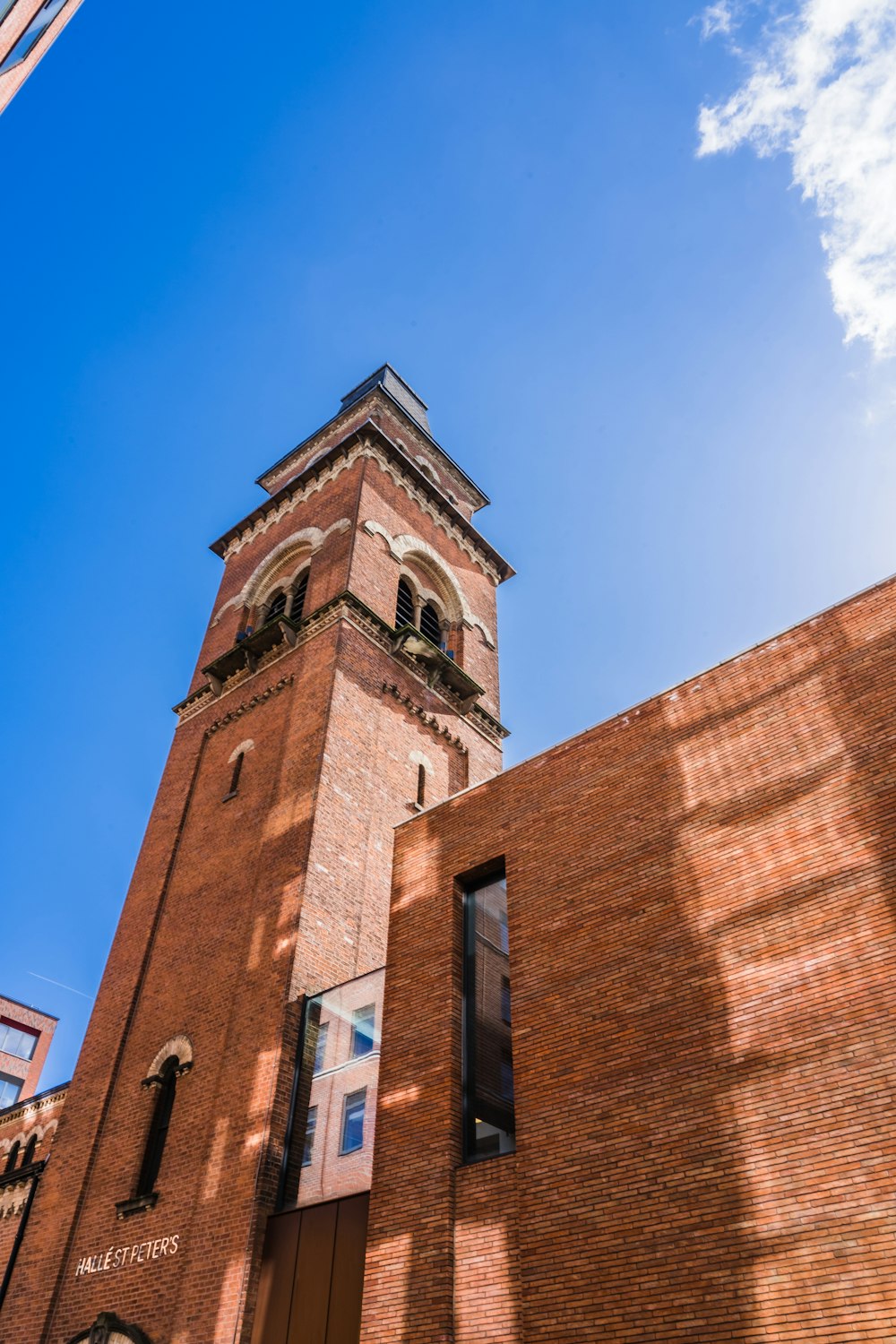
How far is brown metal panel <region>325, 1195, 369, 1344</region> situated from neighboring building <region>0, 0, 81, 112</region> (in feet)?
52.3

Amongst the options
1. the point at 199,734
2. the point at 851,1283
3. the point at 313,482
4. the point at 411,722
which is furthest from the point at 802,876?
the point at 313,482

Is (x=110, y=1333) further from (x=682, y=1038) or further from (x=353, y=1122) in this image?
(x=682, y=1038)

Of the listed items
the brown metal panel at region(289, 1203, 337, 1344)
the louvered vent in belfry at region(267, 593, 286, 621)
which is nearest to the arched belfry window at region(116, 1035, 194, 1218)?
the brown metal panel at region(289, 1203, 337, 1344)

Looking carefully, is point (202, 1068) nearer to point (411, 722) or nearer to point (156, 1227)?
point (156, 1227)

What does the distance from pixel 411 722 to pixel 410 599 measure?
17.0 ft

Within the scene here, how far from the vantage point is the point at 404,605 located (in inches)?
1001

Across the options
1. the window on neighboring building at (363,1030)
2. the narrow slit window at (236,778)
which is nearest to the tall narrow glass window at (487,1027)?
the window on neighboring building at (363,1030)

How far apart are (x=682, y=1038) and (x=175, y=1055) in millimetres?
10006

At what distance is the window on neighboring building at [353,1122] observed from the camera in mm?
12745

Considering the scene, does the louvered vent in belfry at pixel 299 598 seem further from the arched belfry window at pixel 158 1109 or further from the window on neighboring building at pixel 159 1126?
the window on neighboring building at pixel 159 1126

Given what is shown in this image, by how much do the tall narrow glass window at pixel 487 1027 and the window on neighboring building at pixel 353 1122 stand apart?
1.94 m

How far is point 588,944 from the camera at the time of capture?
11.5 meters

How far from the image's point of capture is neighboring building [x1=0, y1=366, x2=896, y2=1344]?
8773mm

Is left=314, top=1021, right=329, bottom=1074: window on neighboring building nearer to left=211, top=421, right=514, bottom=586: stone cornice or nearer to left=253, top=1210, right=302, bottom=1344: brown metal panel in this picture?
left=253, top=1210, right=302, bottom=1344: brown metal panel
